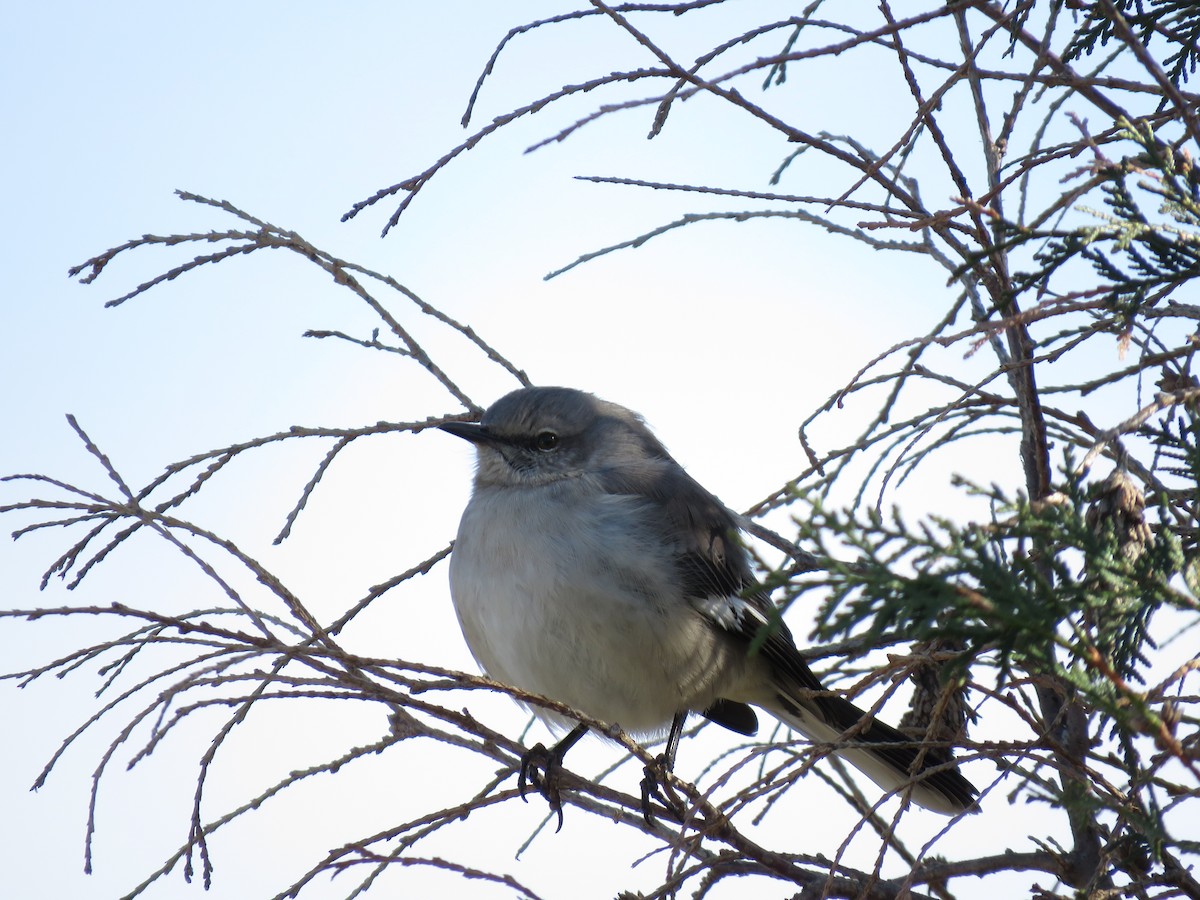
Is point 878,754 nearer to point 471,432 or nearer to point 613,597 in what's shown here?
point 613,597

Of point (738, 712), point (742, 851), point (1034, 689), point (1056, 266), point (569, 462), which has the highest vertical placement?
point (569, 462)

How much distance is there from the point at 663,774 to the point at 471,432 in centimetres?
173

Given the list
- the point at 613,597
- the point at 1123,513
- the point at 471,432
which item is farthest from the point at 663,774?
the point at 471,432

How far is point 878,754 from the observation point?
12.9 ft

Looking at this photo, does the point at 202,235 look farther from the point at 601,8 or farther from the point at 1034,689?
the point at 1034,689

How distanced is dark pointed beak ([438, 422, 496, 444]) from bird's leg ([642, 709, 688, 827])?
46.3 inches

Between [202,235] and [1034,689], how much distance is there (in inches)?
85.3

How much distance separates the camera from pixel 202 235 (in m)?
2.79

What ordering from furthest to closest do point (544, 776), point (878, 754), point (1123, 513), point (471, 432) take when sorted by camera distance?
point (471, 432) → point (878, 754) → point (544, 776) → point (1123, 513)

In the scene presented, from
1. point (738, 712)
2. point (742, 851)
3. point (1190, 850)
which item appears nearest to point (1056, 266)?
point (1190, 850)

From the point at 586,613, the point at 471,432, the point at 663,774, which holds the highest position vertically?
the point at 471,432

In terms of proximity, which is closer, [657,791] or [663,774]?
[663,774]

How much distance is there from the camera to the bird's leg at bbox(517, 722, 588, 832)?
9.45 ft

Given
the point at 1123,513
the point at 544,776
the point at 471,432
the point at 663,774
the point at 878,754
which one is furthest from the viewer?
the point at 471,432
